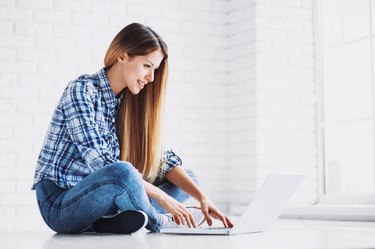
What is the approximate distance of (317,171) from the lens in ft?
15.6

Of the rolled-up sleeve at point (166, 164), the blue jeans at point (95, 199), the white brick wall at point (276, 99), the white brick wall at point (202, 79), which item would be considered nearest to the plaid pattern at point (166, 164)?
the rolled-up sleeve at point (166, 164)

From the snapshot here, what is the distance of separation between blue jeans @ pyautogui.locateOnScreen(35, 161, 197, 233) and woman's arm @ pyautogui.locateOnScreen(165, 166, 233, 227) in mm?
150

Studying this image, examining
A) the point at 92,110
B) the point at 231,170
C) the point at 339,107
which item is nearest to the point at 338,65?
the point at 339,107

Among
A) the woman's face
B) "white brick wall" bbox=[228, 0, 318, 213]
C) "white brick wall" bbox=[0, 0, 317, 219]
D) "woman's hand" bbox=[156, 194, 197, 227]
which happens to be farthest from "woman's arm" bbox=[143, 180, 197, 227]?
"white brick wall" bbox=[228, 0, 318, 213]

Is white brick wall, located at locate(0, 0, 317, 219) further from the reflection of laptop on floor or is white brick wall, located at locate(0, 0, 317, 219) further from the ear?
the reflection of laptop on floor

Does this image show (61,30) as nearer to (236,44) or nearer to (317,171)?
(236,44)

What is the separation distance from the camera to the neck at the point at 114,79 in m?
2.65

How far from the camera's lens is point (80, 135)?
2.46 m

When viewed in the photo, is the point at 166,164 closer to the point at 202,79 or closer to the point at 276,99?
the point at 276,99

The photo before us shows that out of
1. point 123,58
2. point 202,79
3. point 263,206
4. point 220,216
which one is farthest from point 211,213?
point 202,79

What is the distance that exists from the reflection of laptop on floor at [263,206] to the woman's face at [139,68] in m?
0.55

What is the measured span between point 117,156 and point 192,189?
1.01ft

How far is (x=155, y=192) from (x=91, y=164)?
0.81ft

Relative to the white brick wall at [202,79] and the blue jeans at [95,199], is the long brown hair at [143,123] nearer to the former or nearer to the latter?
the blue jeans at [95,199]
